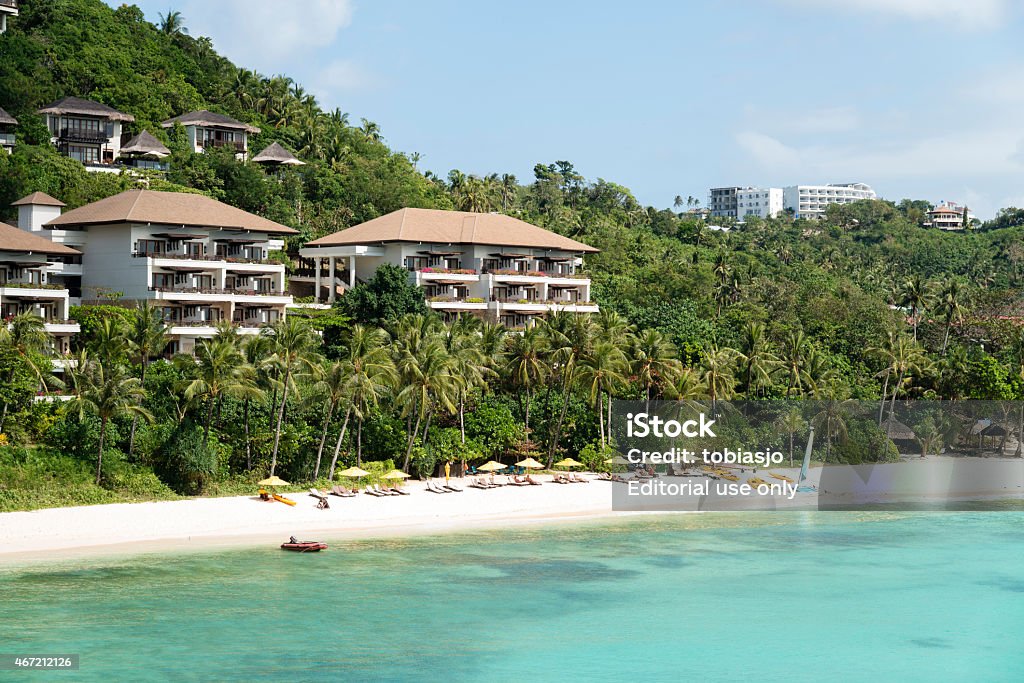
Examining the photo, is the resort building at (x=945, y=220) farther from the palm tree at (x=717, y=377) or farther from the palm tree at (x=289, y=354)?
the palm tree at (x=289, y=354)

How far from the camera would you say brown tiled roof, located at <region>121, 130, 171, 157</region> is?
304ft

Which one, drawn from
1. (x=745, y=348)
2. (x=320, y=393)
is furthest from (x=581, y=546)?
(x=745, y=348)

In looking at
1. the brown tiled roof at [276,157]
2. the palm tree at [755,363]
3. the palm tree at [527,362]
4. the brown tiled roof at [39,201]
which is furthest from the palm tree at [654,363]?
the brown tiled roof at [276,157]

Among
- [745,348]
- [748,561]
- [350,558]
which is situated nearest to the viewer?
[350,558]

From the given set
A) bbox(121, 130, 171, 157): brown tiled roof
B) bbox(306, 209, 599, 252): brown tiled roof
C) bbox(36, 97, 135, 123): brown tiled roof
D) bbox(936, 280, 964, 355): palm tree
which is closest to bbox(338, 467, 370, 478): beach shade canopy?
bbox(306, 209, 599, 252): brown tiled roof

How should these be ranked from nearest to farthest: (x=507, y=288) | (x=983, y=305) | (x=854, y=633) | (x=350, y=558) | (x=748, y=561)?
(x=854, y=633), (x=350, y=558), (x=748, y=561), (x=507, y=288), (x=983, y=305)

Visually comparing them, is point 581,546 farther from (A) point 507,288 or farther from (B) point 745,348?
(A) point 507,288

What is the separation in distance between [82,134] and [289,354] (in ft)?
176

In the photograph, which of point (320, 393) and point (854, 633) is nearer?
point (854, 633)

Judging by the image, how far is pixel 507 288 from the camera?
77.2 meters

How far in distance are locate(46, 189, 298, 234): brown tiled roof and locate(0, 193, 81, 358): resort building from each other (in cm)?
361

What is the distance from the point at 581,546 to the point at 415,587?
386 inches

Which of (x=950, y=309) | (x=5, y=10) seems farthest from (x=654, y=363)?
(x=5, y=10)

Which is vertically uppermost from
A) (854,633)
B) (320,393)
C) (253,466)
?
(320,393)
